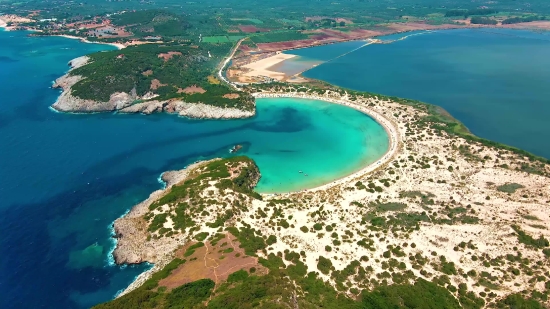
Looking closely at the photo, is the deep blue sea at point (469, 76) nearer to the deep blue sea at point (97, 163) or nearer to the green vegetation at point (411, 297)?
the deep blue sea at point (97, 163)

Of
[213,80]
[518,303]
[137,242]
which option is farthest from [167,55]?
[518,303]

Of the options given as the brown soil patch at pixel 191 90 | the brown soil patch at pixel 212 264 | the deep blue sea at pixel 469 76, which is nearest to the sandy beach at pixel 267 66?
the deep blue sea at pixel 469 76

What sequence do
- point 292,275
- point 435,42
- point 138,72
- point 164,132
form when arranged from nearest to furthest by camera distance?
point 292,275 → point 164,132 → point 138,72 → point 435,42

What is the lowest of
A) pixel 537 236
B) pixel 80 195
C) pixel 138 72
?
pixel 80 195

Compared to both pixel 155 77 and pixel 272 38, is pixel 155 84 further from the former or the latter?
pixel 272 38

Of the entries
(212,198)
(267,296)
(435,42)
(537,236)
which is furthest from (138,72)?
(435,42)

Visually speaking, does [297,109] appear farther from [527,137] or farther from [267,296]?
[267,296]
